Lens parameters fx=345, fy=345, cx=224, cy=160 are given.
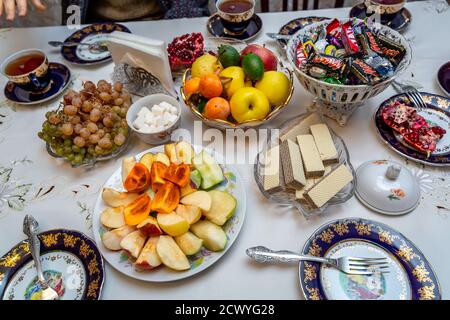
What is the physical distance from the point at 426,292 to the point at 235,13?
2.94ft

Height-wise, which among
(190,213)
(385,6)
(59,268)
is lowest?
(59,268)

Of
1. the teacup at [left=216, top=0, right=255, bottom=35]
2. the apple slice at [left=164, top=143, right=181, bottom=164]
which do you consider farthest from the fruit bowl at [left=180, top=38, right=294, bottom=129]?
the teacup at [left=216, top=0, right=255, bottom=35]

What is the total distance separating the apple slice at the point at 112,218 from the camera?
0.72m

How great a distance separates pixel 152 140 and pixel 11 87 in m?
0.53

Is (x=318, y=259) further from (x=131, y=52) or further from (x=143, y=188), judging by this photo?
(x=131, y=52)

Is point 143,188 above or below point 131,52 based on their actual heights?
below

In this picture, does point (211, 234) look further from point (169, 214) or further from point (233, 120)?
point (233, 120)

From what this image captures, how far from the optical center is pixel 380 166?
2.45 ft

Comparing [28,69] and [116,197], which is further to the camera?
[28,69]

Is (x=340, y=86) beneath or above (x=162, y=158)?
above

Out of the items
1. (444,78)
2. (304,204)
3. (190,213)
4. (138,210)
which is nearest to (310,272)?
(304,204)

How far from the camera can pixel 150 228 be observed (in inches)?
26.8
